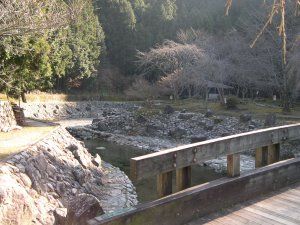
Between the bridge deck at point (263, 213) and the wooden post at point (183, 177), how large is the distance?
0.42m

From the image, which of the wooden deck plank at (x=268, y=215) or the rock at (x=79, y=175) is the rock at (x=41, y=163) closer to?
the rock at (x=79, y=175)

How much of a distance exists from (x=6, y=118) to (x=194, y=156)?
1137 cm

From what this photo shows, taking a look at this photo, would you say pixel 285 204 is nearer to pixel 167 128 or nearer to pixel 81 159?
pixel 81 159

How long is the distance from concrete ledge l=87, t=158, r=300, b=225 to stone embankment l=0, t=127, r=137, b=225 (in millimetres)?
2056

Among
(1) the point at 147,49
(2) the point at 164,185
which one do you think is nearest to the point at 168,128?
(2) the point at 164,185

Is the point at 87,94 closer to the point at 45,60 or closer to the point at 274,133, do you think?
the point at 45,60

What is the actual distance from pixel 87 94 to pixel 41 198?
33.5 meters

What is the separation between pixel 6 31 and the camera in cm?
912

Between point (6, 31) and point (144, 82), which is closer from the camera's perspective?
point (6, 31)

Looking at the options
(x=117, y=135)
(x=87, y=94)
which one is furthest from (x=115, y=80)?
(x=117, y=135)

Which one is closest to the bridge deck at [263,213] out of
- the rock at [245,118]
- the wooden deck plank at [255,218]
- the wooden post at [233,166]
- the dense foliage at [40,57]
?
the wooden deck plank at [255,218]

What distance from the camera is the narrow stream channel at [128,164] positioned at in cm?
1119

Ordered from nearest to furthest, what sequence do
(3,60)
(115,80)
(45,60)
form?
(3,60), (45,60), (115,80)

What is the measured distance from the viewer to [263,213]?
4.11 meters
